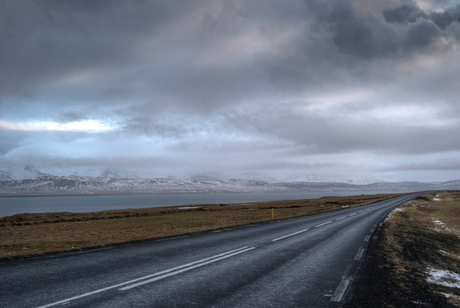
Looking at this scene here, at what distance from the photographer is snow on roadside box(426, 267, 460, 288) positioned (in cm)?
791

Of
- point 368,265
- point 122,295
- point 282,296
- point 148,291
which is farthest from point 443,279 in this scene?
point 122,295

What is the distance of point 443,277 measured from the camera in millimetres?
8586

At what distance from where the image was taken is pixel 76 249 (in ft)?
40.9

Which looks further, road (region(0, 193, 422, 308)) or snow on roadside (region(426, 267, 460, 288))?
snow on roadside (region(426, 267, 460, 288))

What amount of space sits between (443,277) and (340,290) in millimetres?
3960

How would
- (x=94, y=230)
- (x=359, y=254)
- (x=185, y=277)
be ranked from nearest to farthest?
(x=185, y=277)
(x=359, y=254)
(x=94, y=230)

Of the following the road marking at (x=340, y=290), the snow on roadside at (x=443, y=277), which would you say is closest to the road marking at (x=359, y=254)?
the snow on roadside at (x=443, y=277)

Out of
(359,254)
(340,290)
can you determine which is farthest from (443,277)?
(340,290)

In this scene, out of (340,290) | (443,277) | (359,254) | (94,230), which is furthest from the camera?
(94,230)

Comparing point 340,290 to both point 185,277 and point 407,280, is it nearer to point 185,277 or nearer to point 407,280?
point 407,280

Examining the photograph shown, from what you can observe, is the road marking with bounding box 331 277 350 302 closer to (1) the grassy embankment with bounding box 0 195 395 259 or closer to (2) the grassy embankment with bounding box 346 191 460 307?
(2) the grassy embankment with bounding box 346 191 460 307

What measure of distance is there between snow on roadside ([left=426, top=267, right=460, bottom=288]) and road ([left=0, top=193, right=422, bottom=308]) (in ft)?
6.73

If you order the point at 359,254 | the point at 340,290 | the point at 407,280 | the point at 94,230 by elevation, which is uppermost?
the point at 340,290

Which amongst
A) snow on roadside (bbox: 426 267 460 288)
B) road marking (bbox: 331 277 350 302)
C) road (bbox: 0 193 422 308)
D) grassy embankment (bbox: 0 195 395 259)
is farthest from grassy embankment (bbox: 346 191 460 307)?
grassy embankment (bbox: 0 195 395 259)
